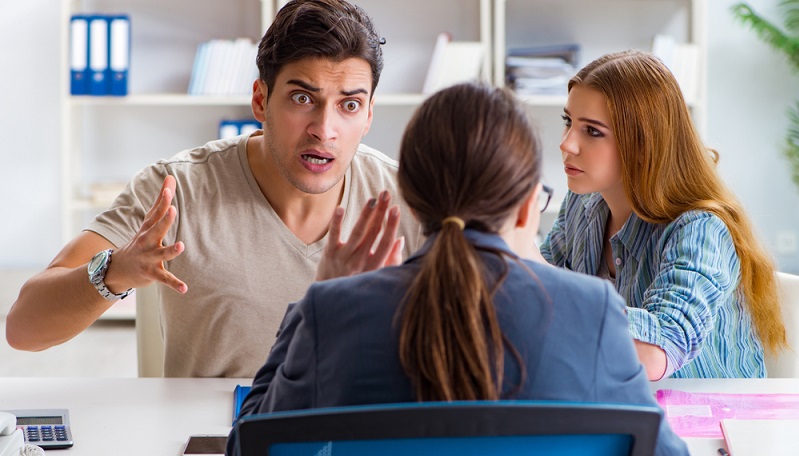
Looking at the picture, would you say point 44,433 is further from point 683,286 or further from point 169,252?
point 683,286

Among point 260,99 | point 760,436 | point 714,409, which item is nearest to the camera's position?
point 760,436

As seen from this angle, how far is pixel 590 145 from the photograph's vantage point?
71.3 inches

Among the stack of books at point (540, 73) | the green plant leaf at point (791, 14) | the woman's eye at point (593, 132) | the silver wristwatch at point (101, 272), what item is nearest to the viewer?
the silver wristwatch at point (101, 272)

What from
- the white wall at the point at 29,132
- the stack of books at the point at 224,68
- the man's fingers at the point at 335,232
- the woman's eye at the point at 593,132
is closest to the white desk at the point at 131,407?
the man's fingers at the point at 335,232

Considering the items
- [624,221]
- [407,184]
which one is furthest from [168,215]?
[624,221]

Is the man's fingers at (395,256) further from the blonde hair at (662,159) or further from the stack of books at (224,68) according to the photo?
the stack of books at (224,68)

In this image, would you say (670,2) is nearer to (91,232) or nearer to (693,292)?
(693,292)

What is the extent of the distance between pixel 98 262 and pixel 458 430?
35.8 inches

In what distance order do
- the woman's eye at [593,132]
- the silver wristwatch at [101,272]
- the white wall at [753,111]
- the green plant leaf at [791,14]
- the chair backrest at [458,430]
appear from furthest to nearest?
the white wall at [753,111], the green plant leaf at [791,14], the woman's eye at [593,132], the silver wristwatch at [101,272], the chair backrest at [458,430]

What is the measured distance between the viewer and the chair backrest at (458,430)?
2.62ft

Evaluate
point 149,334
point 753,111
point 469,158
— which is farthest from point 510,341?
point 753,111

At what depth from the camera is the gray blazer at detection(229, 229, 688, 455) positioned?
0.94 meters

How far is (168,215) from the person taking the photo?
1.39 m

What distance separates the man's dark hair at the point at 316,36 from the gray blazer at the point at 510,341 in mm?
829
